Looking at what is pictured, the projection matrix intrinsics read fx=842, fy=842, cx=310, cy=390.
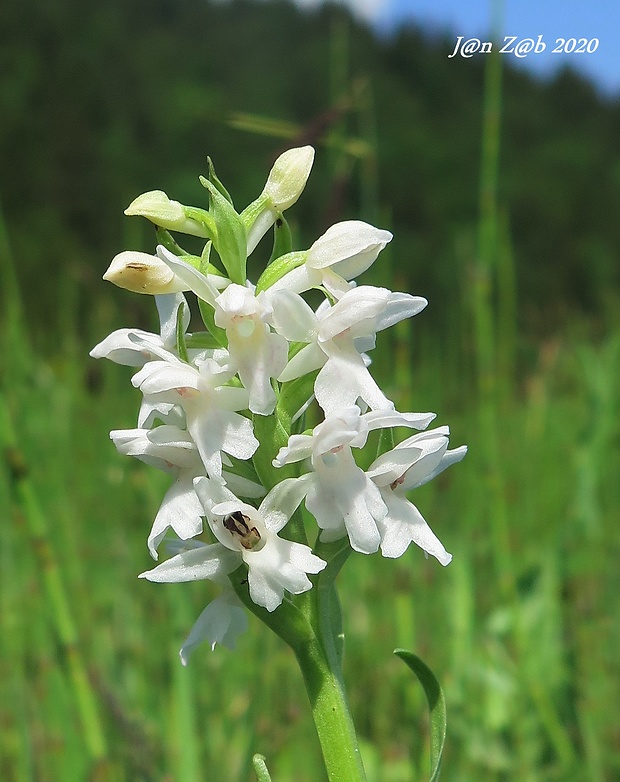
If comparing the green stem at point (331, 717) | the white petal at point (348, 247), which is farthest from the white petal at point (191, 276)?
the green stem at point (331, 717)

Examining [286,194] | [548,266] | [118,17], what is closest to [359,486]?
[286,194]

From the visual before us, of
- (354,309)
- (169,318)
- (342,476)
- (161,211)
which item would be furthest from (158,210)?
(342,476)

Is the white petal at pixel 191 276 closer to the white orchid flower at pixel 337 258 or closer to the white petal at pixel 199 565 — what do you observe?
the white orchid flower at pixel 337 258

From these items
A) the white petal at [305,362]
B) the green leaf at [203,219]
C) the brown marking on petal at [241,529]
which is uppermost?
the green leaf at [203,219]

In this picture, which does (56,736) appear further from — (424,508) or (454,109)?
(454,109)

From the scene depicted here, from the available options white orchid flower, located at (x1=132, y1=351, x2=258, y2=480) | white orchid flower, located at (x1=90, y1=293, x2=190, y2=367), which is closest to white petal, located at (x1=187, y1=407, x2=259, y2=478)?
white orchid flower, located at (x1=132, y1=351, x2=258, y2=480)

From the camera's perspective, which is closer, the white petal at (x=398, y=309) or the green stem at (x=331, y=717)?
the green stem at (x=331, y=717)
